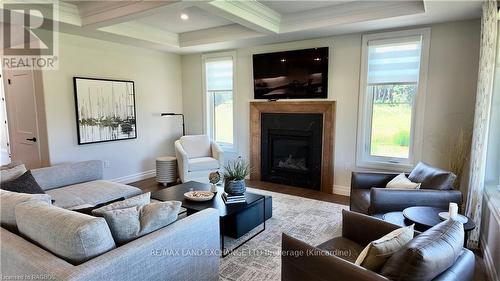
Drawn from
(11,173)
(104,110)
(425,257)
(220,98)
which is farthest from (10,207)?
(220,98)

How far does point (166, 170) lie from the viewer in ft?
16.2

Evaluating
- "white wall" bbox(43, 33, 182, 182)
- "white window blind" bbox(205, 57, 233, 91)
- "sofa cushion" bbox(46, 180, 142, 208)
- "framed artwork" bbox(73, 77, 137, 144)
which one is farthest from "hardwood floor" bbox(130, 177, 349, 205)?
"white window blind" bbox(205, 57, 233, 91)

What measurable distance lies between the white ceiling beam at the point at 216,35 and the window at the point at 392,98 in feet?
5.73

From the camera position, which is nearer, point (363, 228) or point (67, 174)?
point (363, 228)

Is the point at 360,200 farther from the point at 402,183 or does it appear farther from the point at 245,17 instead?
the point at 245,17

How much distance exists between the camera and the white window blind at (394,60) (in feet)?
12.5

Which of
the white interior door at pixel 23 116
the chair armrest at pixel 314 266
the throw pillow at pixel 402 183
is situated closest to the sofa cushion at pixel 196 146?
the white interior door at pixel 23 116

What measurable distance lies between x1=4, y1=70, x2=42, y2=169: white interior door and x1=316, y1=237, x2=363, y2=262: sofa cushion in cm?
441

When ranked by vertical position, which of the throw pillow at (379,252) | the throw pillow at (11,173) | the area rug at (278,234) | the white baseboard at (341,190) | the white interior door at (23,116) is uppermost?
the white interior door at (23,116)

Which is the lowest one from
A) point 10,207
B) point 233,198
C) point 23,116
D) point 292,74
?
point 233,198

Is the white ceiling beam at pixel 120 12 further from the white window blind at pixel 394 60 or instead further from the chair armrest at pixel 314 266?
the white window blind at pixel 394 60

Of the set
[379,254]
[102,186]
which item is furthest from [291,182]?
[379,254]

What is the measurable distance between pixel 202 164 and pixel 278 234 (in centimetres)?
215

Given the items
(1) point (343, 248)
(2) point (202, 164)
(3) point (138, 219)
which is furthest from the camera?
(2) point (202, 164)
